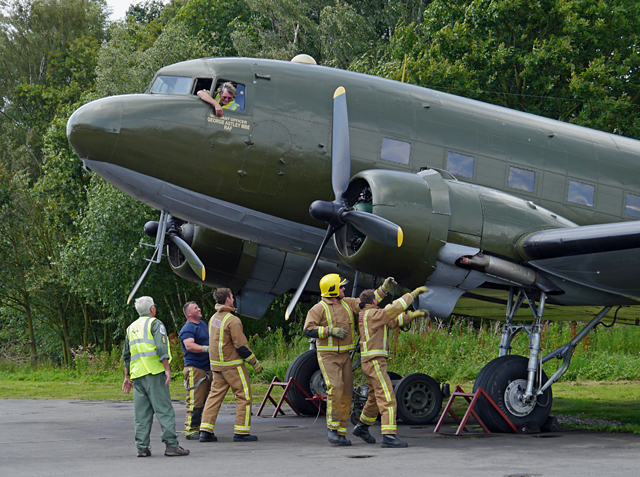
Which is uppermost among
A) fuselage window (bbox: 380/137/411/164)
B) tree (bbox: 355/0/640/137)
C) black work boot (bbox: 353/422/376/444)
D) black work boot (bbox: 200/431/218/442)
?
tree (bbox: 355/0/640/137)

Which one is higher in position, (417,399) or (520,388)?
(520,388)

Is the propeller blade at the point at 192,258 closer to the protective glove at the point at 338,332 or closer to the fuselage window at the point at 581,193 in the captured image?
the protective glove at the point at 338,332

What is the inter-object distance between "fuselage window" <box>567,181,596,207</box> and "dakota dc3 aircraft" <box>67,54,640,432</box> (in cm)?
2

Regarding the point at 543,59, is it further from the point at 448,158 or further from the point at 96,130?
the point at 96,130

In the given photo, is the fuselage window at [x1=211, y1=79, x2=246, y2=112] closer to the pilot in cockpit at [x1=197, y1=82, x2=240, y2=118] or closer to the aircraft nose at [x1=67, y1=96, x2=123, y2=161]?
the pilot in cockpit at [x1=197, y1=82, x2=240, y2=118]

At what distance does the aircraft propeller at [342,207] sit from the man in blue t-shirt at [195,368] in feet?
4.12

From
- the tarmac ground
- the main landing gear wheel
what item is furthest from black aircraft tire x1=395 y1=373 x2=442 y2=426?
the main landing gear wheel

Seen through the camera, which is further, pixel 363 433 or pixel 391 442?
pixel 363 433

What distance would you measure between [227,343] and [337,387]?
61.1 inches

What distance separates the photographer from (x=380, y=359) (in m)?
8.54

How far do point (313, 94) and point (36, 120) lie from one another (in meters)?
36.7

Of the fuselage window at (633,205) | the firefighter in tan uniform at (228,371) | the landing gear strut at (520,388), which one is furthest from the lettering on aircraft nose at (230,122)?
the fuselage window at (633,205)

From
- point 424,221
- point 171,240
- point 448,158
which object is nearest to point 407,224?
point 424,221

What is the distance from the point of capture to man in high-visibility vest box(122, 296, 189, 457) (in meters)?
7.67
